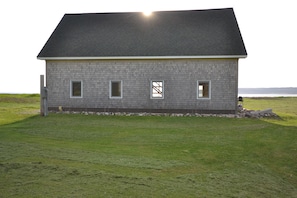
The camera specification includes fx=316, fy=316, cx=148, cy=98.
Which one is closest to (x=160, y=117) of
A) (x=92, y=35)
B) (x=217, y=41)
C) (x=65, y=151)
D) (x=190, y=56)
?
(x=190, y=56)

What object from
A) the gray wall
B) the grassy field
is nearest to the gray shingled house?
the gray wall

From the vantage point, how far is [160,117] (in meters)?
19.8

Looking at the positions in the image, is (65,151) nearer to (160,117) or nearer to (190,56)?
(160,117)

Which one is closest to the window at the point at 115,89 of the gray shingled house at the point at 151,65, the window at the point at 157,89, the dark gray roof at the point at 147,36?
the gray shingled house at the point at 151,65

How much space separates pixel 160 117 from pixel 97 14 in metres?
11.3

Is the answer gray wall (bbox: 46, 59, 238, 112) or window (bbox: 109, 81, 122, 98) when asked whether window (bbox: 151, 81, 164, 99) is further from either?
window (bbox: 109, 81, 122, 98)

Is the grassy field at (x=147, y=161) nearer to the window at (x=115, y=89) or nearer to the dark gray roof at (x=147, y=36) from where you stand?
the window at (x=115, y=89)

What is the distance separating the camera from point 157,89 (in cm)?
2236

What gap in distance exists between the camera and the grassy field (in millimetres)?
6852

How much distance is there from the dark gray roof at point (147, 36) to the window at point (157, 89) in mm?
2077

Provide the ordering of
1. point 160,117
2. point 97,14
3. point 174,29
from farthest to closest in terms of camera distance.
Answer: point 97,14
point 174,29
point 160,117

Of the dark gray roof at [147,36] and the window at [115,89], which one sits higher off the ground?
the dark gray roof at [147,36]

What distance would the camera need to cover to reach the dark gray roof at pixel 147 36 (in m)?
21.1

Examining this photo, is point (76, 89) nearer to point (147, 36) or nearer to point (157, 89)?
point (157, 89)
